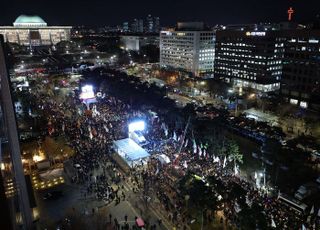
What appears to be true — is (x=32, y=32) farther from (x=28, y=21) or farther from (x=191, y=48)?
(x=191, y=48)

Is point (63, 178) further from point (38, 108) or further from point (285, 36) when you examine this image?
point (285, 36)

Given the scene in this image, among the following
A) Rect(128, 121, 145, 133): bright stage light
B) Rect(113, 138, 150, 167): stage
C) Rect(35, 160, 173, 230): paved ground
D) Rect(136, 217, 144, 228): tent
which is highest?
Rect(128, 121, 145, 133): bright stage light

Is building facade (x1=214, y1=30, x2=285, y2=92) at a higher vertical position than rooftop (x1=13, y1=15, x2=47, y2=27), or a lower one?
lower

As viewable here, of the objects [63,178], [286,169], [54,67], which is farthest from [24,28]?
[286,169]

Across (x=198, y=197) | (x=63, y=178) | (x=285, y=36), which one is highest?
(x=285, y=36)

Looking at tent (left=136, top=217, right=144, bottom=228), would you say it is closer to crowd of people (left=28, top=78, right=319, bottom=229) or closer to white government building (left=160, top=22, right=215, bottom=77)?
crowd of people (left=28, top=78, right=319, bottom=229)

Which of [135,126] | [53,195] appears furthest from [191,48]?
[53,195]

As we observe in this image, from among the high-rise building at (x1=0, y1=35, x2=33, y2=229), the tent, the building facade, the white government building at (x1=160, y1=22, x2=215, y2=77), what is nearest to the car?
the tent

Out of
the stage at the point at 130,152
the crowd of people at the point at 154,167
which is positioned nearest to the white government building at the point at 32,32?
the crowd of people at the point at 154,167
